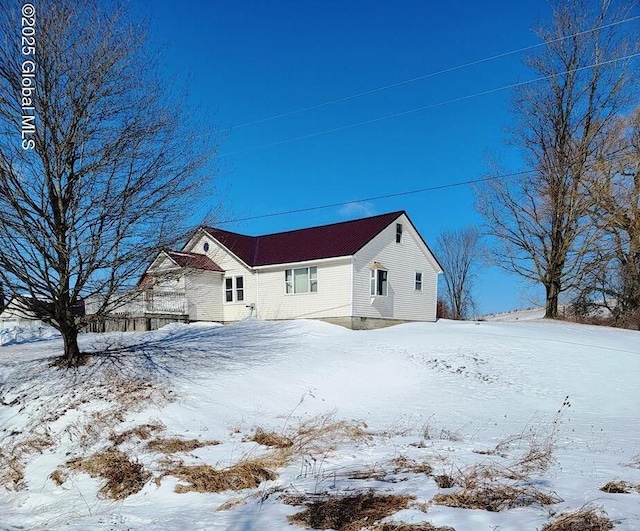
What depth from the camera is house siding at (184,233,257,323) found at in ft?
74.2

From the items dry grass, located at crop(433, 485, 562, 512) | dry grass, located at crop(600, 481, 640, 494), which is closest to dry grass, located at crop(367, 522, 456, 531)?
dry grass, located at crop(433, 485, 562, 512)

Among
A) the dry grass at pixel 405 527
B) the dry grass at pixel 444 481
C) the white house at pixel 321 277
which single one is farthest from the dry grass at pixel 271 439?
the white house at pixel 321 277

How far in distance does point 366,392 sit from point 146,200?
6.72 metres

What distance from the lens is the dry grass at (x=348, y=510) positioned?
12.0 feet

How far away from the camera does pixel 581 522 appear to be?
10.7 ft

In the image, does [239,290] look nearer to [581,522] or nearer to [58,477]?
[58,477]

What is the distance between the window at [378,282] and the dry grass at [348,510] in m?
16.2

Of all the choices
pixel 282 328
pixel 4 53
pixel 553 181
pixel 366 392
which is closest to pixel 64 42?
pixel 4 53

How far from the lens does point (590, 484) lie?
4.35 m

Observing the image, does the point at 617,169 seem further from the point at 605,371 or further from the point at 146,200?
the point at 146,200

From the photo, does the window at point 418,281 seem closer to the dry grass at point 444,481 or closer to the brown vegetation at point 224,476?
the brown vegetation at point 224,476

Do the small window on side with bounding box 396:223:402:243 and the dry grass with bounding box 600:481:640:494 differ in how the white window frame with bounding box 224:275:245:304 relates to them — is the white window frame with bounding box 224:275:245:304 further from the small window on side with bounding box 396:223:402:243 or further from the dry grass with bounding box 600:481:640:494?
the dry grass with bounding box 600:481:640:494

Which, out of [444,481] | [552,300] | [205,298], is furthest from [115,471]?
[552,300]

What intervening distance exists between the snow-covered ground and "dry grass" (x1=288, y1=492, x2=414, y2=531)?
0.13 m
